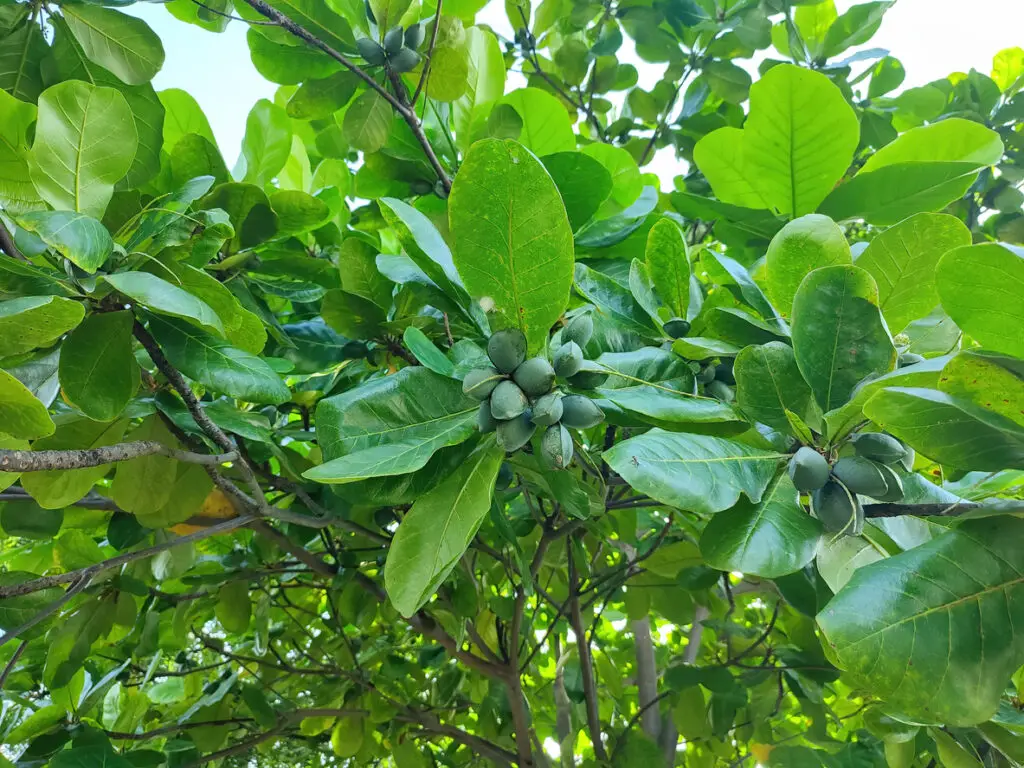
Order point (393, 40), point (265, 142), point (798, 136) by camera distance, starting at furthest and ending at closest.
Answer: point (265, 142) → point (393, 40) → point (798, 136)

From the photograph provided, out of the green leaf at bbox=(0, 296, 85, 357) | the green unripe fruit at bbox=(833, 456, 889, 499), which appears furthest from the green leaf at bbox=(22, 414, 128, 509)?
the green unripe fruit at bbox=(833, 456, 889, 499)

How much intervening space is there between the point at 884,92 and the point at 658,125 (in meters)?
0.63

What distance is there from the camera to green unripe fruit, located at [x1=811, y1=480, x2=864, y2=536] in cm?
59

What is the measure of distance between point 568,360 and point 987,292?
35 centimetres

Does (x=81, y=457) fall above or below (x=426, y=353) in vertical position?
below

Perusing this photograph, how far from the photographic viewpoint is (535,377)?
62cm

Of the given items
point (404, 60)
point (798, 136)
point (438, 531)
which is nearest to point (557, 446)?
point (438, 531)

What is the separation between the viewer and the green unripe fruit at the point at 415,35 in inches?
40.2

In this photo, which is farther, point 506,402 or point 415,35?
point 415,35

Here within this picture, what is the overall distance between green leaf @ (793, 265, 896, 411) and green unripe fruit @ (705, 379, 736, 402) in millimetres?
139

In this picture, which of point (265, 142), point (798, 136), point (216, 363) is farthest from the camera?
point (265, 142)

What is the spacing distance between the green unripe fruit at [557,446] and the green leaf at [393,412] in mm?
90

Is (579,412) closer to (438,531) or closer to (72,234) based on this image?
(438,531)

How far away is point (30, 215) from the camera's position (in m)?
0.59
